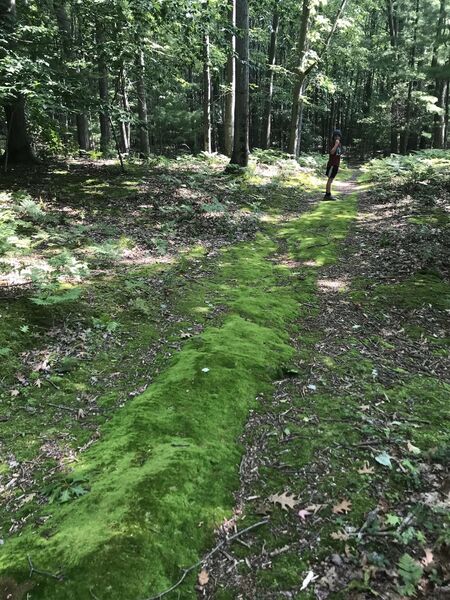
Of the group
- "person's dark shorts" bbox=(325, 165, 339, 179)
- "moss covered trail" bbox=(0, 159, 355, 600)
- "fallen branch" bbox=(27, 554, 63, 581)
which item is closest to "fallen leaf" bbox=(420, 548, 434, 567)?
"moss covered trail" bbox=(0, 159, 355, 600)

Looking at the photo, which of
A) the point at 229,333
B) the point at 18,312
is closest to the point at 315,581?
the point at 229,333

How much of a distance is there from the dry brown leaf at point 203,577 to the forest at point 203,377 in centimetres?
3

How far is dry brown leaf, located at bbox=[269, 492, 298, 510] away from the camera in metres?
3.19

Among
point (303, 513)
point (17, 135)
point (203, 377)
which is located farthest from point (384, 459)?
point (17, 135)

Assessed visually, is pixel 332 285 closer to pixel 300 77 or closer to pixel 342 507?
pixel 342 507

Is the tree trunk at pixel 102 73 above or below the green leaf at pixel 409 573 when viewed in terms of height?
above

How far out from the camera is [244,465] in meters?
3.62

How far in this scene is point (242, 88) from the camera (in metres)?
14.4

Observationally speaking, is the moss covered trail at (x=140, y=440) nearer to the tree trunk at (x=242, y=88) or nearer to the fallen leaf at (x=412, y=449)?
the fallen leaf at (x=412, y=449)

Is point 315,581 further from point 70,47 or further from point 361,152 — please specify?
point 361,152

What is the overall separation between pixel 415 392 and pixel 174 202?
28.7 feet

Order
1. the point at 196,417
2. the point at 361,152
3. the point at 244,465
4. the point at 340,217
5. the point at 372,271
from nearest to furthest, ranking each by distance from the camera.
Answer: the point at 244,465 → the point at 196,417 → the point at 372,271 → the point at 340,217 → the point at 361,152

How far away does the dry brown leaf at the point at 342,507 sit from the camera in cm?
311

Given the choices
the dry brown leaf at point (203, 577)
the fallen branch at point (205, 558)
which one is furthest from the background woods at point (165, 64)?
the dry brown leaf at point (203, 577)
